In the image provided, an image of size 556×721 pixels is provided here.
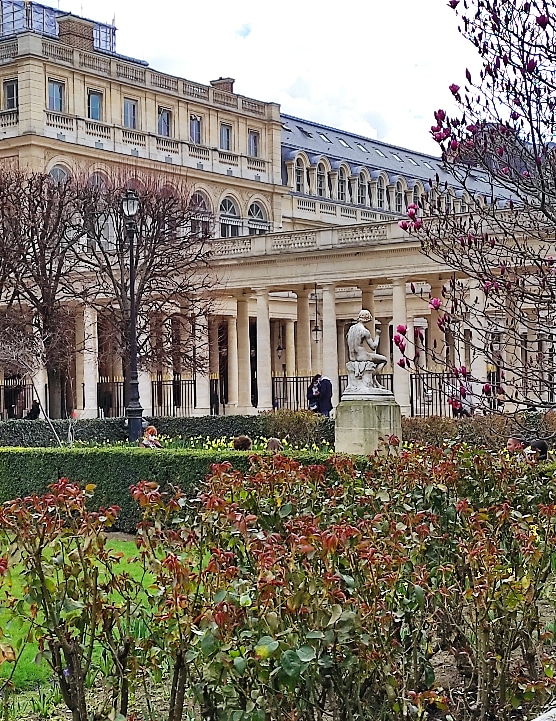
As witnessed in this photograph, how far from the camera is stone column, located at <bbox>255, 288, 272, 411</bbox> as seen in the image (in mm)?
42875

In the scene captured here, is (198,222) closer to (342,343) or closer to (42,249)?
(42,249)

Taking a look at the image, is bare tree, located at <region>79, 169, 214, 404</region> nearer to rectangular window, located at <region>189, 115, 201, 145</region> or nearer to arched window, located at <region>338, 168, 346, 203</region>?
rectangular window, located at <region>189, 115, 201, 145</region>

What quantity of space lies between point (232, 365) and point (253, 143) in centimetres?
1605

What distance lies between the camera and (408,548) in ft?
23.5

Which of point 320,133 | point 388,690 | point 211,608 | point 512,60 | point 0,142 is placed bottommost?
point 388,690

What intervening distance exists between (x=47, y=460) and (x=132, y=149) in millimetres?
36897

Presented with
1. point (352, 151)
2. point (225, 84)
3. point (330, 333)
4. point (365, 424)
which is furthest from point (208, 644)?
point (352, 151)

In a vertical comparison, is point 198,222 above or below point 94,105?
below

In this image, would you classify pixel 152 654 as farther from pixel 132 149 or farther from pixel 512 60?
pixel 132 149

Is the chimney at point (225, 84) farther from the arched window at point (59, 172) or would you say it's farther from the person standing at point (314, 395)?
the person standing at point (314, 395)

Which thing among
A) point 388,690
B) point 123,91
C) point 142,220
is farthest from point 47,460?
point 123,91

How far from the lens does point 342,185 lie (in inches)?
2687

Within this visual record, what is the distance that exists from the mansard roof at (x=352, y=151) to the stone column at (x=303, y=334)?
18463 mm

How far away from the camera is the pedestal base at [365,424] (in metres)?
18.1
